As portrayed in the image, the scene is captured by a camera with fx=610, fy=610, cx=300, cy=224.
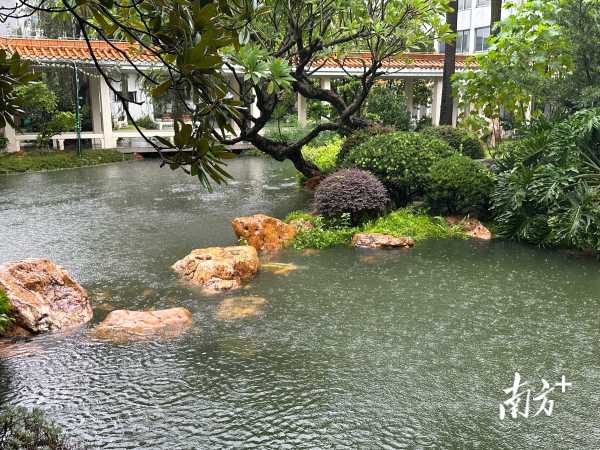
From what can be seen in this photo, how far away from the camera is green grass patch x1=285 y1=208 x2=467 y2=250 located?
29.6ft

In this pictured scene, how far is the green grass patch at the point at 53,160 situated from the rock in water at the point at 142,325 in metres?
12.6

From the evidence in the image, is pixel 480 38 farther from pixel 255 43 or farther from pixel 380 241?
pixel 380 241

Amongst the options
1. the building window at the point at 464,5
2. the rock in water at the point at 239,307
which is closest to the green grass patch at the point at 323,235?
the rock in water at the point at 239,307

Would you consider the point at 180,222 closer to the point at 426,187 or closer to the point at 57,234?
the point at 57,234

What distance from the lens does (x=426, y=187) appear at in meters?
9.95

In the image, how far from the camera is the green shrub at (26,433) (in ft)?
10.3

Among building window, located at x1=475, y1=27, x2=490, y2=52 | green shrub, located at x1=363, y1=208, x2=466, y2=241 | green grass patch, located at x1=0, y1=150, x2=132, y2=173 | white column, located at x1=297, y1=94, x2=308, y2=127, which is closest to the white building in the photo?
building window, located at x1=475, y1=27, x2=490, y2=52

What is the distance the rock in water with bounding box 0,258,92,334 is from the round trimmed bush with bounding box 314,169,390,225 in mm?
4197

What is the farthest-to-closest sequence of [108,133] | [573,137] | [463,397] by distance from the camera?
1. [108,133]
2. [573,137]
3. [463,397]

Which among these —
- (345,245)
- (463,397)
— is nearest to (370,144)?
(345,245)

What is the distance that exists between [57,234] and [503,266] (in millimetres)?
6854

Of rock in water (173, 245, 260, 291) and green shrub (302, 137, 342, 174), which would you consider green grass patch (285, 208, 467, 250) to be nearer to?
rock in water (173, 245, 260, 291)

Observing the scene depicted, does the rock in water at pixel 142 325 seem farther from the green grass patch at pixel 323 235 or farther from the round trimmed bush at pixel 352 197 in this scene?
the round trimmed bush at pixel 352 197

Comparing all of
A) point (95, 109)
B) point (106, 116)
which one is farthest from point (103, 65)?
point (95, 109)
